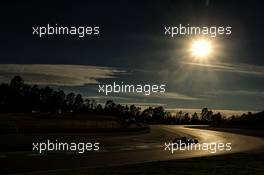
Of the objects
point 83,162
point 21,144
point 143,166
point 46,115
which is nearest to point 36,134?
point 46,115

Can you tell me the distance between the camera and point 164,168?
23.7 m

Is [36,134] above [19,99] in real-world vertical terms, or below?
below

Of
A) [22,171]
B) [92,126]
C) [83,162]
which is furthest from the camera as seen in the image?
[92,126]

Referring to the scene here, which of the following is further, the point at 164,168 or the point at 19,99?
the point at 19,99

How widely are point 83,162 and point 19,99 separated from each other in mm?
25956

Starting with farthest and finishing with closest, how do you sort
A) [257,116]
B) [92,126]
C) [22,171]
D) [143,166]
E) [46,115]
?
[257,116], [92,126], [46,115], [143,166], [22,171]

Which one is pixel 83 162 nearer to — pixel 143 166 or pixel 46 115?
pixel 143 166

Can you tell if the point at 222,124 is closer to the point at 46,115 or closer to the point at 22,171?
the point at 46,115

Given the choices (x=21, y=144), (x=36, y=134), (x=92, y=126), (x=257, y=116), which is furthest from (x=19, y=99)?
(x=257, y=116)

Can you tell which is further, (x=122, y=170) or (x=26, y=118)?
(x=26, y=118)

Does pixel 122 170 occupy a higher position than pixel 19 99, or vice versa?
pixel 19 99

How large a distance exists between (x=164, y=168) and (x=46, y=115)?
34959 mm

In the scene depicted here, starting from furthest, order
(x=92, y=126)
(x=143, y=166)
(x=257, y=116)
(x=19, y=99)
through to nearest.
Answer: (x=257, y=116) < (x=92, y=126) < (x=19, y=99) < (x=143, y=166)

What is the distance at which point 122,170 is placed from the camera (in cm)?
2258
